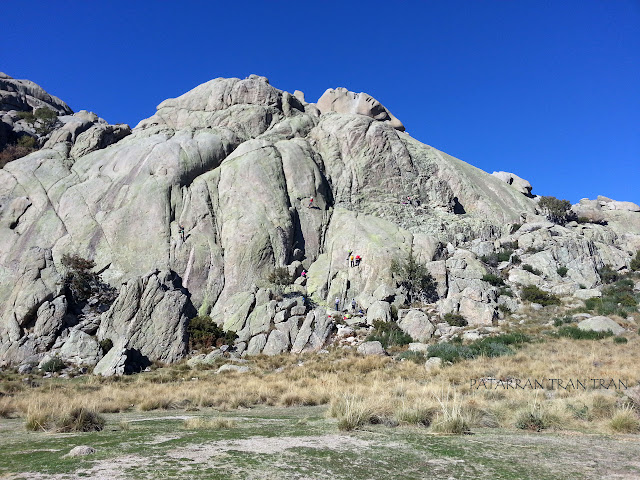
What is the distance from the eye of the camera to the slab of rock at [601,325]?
27.8m

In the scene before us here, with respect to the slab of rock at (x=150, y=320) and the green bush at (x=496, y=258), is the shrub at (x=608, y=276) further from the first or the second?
the slab of rock at (x=150, y=320)

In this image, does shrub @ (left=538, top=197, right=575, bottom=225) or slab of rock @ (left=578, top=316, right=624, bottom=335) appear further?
shrub @ (left=538, top=197, right=575, bottom=225)

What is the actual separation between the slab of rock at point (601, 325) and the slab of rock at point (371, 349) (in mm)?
15375

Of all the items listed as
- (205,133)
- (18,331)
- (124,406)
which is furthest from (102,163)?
(124,406)

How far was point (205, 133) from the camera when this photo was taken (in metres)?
53.6

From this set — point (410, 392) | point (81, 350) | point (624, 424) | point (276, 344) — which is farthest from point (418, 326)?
point (81, 350)

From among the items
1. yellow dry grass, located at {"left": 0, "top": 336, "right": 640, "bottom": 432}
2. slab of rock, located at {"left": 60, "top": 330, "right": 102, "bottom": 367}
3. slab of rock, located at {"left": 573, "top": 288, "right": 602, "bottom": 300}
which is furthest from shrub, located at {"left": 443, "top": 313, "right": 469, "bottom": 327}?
slab of rock, located at {"left": 60, "top": 330, "right": 102, "bottom": 367}

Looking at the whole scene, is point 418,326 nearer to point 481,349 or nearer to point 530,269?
point 481,349

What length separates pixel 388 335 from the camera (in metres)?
31.7

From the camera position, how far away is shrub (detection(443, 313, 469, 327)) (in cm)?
3312

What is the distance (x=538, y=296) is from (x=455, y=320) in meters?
10.7

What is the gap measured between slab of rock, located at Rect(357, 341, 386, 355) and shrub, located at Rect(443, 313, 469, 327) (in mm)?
8042
